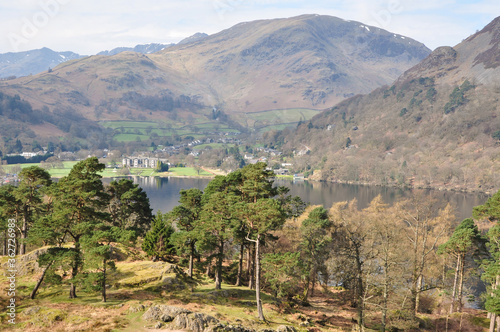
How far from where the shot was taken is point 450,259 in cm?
5325

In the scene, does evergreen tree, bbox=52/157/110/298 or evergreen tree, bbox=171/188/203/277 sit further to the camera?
evergreen tree, bbox=171/188/203/277

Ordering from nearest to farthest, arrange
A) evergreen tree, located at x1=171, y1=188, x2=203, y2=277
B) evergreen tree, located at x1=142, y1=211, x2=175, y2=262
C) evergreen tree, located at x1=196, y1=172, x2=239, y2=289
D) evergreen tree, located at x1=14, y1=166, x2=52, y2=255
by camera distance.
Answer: evergreen tree, located at x1=196, y1=172, x2=239, y2=289, evergreen tree, located at x1=171, y1=188, x2=203, y2=277, evergreen tree, located at x1=14, y1=166, x2=52, y2=255, evergreen tree, located at x1=142, y1=211, x2=175, y2=262

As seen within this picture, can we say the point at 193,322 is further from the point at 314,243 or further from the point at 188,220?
the point at 314,243

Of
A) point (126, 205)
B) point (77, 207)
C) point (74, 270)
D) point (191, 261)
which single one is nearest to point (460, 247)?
point (191, 261)

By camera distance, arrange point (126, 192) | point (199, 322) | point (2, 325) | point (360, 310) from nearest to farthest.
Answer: point (2, 325) < point (199, 322) < point (360, 310) < point (126, 192)

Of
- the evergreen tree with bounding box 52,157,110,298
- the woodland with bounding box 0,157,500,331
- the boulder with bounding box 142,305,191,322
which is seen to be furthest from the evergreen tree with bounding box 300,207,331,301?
the evergreen tree with bounding box 52,157,110,298

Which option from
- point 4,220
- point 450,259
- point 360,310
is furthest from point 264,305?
point 4,220

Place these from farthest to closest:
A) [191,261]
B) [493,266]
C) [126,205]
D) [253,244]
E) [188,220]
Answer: [126,205] < [188,220] < [191,261] < [253,244] < [493,266]

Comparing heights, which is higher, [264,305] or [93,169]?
[93,169]

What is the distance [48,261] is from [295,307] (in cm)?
2539

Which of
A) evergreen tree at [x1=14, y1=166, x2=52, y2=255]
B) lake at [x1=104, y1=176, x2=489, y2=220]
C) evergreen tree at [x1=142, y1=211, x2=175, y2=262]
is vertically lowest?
lake at [x1=104, y1=176, x2=489, y2=220]

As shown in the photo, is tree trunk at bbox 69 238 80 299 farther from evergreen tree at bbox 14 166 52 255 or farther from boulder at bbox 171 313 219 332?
evergreen tree at bbox 14 166 52 255

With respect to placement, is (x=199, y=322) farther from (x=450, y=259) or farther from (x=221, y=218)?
(x=450, y=259)

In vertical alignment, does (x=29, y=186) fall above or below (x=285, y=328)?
above
